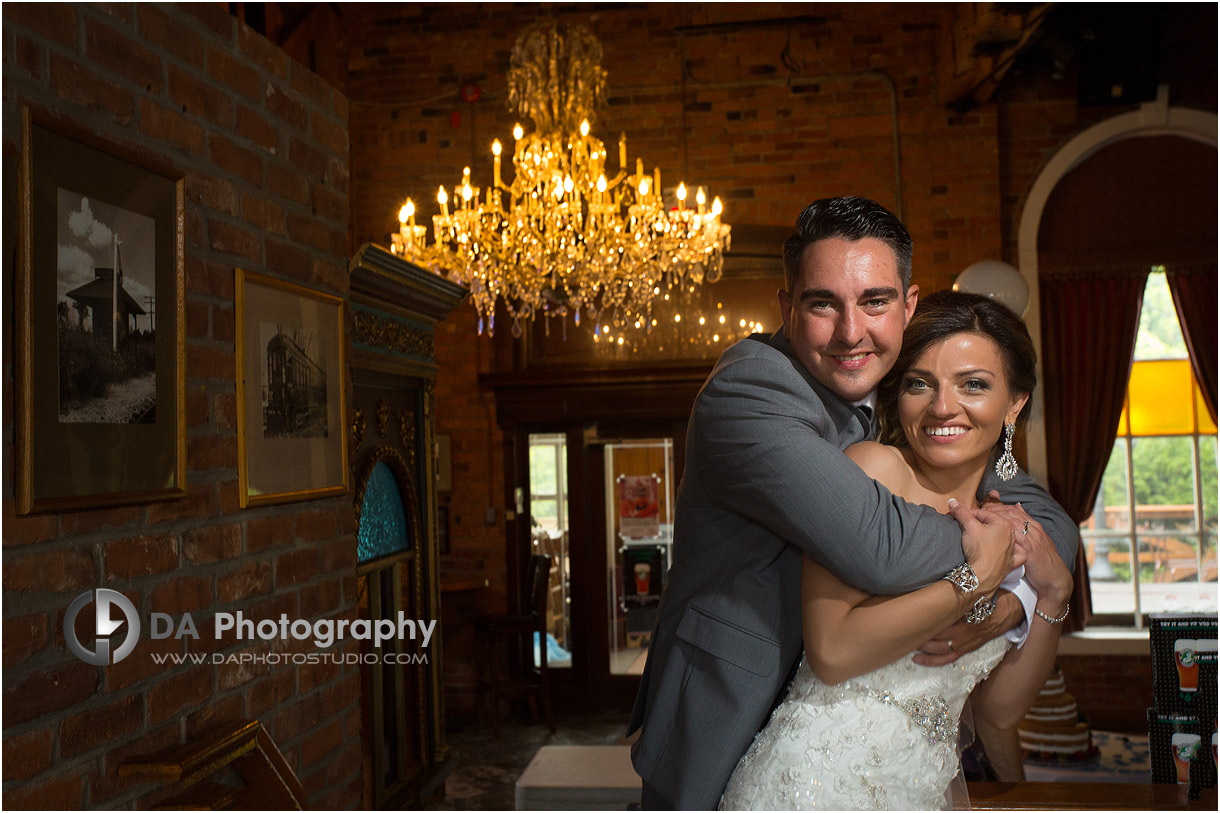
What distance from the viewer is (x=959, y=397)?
1745 millimetres

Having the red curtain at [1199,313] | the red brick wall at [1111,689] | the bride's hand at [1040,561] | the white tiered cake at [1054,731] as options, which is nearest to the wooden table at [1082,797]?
the bride's hand at [1040,561]

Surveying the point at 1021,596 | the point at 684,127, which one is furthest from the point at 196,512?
the point at 684,127

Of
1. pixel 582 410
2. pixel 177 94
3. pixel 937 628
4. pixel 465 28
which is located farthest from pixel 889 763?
pixel 465 28

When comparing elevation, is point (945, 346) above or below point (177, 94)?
below

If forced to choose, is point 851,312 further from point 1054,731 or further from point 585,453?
point 585,453

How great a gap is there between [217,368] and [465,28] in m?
5.56

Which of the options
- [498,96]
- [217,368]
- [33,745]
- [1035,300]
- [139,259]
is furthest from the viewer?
[498,96]

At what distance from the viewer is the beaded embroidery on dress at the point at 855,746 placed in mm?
1651

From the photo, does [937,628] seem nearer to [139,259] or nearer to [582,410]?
[139,259]

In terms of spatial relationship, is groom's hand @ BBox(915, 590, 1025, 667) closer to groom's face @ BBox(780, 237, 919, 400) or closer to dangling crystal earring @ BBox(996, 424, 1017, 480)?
dangling crystal earring @ BBox(996, 424, 1017, 480)

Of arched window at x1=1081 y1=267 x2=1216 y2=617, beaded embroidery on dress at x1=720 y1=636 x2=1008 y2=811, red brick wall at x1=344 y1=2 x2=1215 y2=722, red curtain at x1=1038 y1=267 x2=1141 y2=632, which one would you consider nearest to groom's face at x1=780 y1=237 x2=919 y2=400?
beaded embroidery on dress at x1=720 y1=636 x2=1008 y2=811

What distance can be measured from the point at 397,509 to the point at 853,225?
7.75 feet

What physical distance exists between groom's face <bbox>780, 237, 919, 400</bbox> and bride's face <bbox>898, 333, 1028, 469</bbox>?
0.14 metres

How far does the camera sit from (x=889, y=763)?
167 cm
